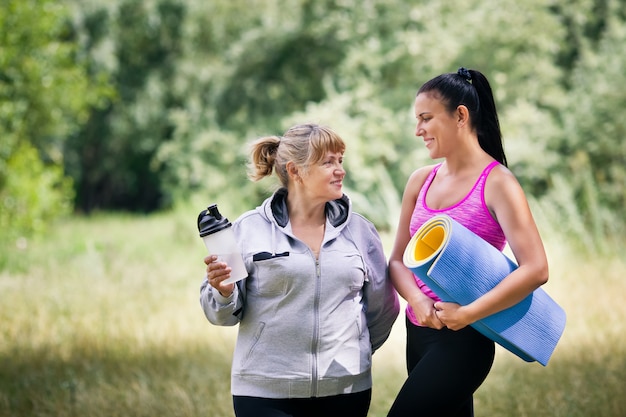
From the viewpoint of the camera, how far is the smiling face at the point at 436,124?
2.83 metres

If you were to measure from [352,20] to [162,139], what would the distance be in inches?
355

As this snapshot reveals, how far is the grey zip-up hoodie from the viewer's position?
285 cm

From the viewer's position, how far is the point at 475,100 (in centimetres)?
288

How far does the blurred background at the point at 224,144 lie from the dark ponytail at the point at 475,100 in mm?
596

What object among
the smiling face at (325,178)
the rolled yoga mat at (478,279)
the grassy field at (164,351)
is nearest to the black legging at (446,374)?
the rolled yoga mat at (478,279)

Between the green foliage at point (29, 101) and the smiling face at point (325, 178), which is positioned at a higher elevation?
the green foliage at point (29, 101)

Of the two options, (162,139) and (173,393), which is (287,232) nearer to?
(173,393)

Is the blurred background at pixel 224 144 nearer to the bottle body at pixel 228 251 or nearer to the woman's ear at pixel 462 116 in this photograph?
the woman's ear at pixel 462 116

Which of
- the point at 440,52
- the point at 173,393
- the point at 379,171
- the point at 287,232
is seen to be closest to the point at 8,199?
the point at 379,171

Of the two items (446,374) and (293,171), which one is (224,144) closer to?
(293,171)

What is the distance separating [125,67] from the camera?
21719 millimetres

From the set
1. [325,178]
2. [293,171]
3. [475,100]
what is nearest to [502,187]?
[475,100]

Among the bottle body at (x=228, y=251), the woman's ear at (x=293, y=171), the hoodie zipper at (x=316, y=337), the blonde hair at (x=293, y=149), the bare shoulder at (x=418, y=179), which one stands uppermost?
the blonde hair at (x=293, y=149)

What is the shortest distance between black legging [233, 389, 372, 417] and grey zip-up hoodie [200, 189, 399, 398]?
0.03m
